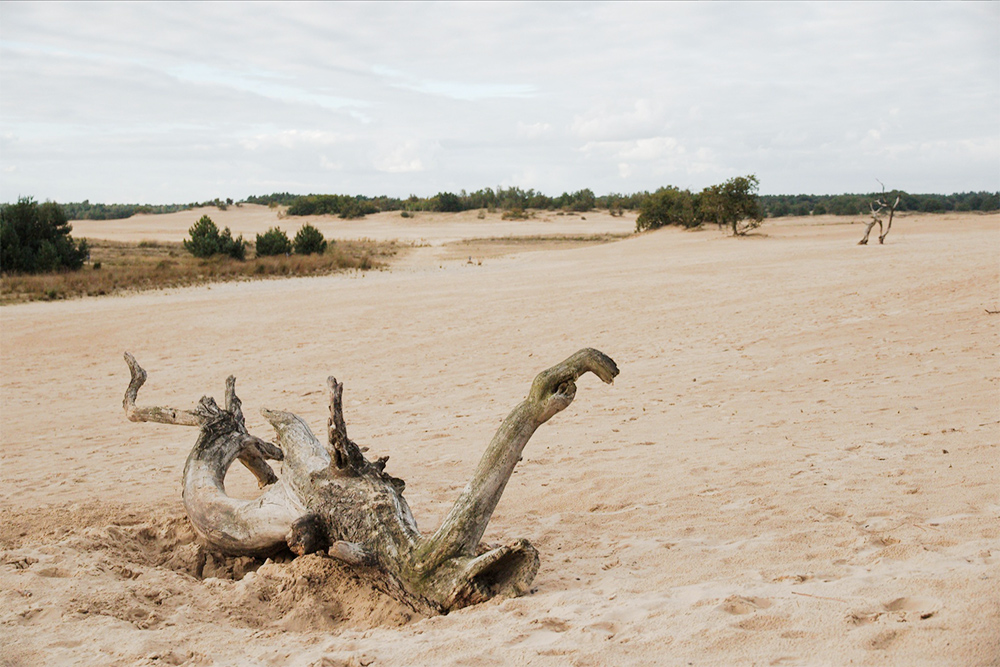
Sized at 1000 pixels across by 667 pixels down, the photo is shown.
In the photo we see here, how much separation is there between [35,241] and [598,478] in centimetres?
2681

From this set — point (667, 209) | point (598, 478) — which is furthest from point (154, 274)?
point (667, 209)

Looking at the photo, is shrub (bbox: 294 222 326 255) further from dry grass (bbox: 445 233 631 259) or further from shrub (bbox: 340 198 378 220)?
shrub (bbox: 340 198 378 220)

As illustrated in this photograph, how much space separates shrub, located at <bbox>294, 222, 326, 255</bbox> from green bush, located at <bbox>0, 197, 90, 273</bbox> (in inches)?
341

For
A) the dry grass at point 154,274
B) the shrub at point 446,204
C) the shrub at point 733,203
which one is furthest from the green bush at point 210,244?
the shrub at point 446,204

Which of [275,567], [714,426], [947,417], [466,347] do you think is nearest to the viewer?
[275,567]

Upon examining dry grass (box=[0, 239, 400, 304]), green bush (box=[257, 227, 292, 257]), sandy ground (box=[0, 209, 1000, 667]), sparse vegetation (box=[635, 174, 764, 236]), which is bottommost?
sandy ground (box=[0, 209, 1000, 667])

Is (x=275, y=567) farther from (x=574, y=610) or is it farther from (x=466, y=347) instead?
(x=466, y=347)

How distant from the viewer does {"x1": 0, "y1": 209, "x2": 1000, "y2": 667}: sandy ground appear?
11.1 ft

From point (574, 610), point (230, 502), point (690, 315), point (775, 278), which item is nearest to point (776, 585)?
point (574, 610)

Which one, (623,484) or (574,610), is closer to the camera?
(574,610)

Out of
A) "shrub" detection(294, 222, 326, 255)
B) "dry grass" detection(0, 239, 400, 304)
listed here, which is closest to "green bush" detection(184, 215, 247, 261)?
"dry grass" detection(0, 239, 400, 304)

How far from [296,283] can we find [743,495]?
22107mm

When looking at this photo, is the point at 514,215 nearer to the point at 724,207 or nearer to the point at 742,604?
the point at 724,207

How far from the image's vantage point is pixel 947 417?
22.9 ft
